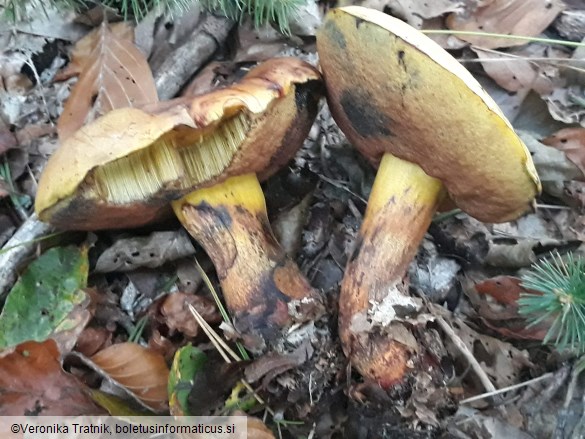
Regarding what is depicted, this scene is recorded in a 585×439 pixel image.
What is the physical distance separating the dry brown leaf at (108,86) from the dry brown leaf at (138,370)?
2.52ft

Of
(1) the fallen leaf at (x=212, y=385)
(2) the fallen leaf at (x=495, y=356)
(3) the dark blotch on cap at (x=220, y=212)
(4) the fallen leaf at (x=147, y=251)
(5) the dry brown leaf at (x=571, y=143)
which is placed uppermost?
(3) the dark blotch on cap at (x=220, y=212)

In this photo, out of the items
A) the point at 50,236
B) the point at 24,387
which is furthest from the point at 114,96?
the point at 24,387

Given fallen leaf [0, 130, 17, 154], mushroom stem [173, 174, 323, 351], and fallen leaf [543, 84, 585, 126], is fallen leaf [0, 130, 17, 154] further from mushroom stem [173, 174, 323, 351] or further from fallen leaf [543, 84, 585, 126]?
fallen leaf [543, 84, 585, 126]

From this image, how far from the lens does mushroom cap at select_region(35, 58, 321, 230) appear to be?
4.56 ft

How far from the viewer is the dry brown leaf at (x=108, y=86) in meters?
2.03

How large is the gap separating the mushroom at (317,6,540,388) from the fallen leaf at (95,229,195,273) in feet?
1.85

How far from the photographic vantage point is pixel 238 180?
5.65ft

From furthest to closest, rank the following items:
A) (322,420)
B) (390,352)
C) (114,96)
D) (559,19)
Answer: (559,19) < (114,96) < (322,420) < (390,352)

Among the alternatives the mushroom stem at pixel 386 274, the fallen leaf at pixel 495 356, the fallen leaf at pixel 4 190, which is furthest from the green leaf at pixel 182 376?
the fallen leaf at pixel 4 190

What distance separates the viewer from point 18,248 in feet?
6.02

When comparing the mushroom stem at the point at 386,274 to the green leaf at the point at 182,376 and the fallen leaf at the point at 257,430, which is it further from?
the green leaf at the point at 182,376

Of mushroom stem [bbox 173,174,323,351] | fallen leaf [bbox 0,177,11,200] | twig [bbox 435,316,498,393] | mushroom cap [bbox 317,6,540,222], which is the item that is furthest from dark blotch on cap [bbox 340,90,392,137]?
fallen leaf [bbox 0,177,11,200]

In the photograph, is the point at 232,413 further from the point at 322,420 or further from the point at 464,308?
the point at 464,308

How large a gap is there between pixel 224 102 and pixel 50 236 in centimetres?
83
